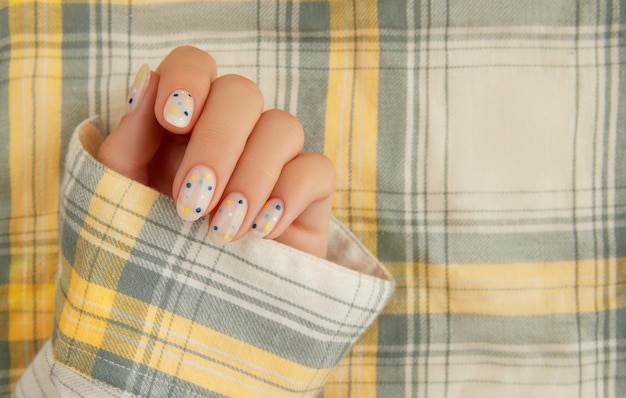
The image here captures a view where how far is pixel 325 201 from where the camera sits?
22.0 inches

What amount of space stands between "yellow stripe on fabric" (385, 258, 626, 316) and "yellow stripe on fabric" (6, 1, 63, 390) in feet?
1.22

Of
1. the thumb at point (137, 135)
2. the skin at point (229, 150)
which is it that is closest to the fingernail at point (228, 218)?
the skin at point (229, 150)

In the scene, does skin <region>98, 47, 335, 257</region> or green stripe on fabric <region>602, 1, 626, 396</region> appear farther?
green stripe on fabric <region>602, 1, 626, 396</region>

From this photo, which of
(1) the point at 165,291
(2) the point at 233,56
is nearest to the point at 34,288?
(1) the point at 165,291

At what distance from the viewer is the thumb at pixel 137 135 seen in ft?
1.70

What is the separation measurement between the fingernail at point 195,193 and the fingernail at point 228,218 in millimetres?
14

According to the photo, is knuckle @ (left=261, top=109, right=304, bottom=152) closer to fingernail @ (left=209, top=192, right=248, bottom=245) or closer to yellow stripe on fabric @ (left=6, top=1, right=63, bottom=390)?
fingernail @ (left=209, top=192, right=248, bottom=245)

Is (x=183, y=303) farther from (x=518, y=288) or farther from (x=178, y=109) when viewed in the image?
(x=518, y=288)

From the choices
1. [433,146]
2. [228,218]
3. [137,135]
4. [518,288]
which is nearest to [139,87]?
[137,135]

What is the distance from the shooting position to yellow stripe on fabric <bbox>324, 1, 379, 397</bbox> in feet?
2.09

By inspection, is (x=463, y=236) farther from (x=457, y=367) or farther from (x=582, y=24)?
(x=582, y=24)

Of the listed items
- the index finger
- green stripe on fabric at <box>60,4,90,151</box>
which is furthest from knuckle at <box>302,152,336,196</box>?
green stripe on fabric at <box>60,4,90,151</box>

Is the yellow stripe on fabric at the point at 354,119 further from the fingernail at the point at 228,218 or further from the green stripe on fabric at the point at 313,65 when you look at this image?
the fingernail at the point at 228,218

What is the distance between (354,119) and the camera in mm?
638
